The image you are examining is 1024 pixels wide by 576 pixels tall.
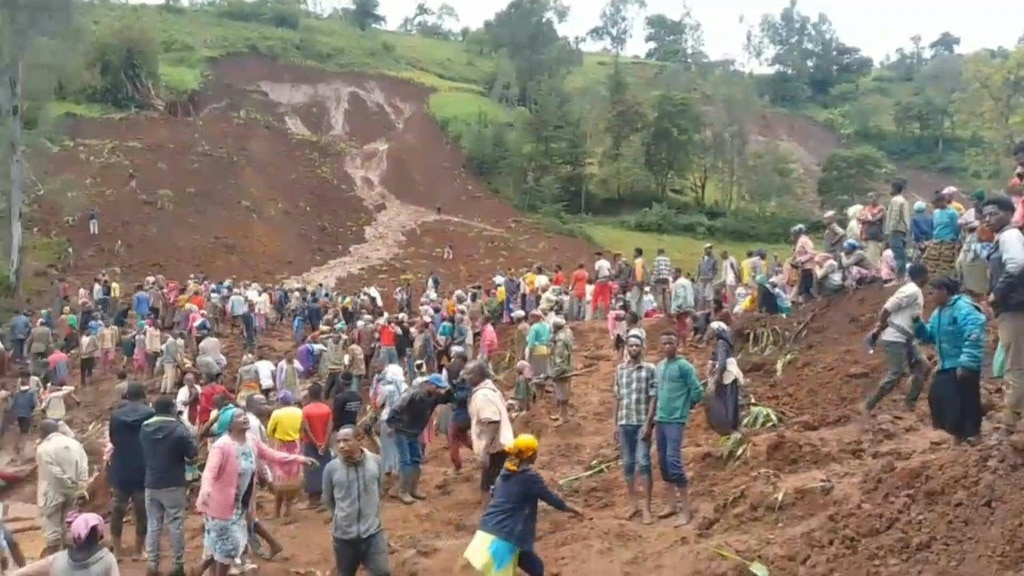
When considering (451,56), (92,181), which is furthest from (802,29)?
(92,181)

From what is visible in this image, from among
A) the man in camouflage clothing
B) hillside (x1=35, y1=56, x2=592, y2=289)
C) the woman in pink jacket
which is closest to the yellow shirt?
the woman in pink jacket

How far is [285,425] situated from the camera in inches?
365

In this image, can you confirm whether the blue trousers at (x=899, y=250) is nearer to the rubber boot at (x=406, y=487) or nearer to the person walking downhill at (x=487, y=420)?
the person walking downhill at (x=487, y=420)

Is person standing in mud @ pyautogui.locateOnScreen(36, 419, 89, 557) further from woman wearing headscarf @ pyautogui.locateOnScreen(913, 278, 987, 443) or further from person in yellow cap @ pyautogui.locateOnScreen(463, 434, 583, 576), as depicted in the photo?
woman wearing headscarf @ pyautogui.locateOnScreen(913, 278, 987, 443)

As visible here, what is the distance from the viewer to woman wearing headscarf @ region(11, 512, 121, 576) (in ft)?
16.6

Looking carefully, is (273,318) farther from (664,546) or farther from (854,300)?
(664,546)

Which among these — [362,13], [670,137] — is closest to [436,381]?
[670,137]

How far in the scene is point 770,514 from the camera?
7598 millimetres

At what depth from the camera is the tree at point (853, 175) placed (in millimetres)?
47094

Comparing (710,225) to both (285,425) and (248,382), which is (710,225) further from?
(285,425)

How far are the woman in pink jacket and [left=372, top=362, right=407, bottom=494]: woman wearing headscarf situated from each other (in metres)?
2.48

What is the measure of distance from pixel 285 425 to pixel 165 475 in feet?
6.81

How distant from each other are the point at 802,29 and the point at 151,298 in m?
78.0

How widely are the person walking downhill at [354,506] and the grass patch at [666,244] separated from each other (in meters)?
30.8
